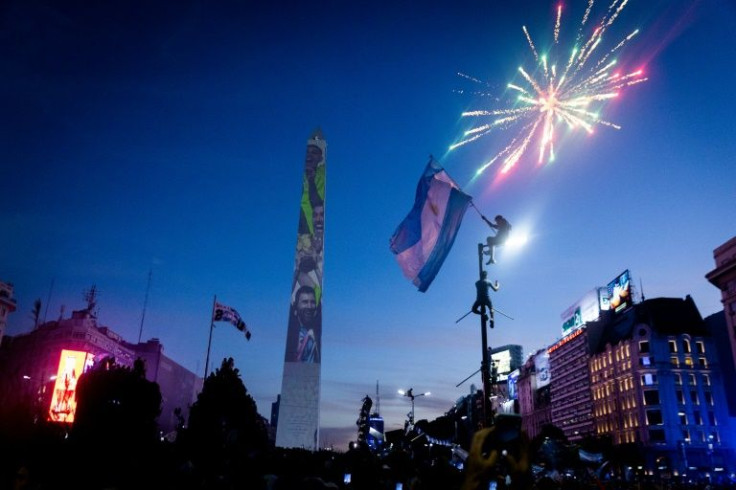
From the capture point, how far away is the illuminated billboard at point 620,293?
9706cm

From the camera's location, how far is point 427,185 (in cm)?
1423

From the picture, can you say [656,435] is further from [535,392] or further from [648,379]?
[535,392]

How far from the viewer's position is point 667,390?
86.1 m

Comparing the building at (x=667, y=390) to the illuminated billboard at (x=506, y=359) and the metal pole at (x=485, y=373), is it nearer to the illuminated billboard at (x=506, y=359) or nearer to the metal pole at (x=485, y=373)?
the illuminated billboard at (x=506, y=359)

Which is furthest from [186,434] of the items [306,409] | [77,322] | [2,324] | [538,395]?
[538,395]

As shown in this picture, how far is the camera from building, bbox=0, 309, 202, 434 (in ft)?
227

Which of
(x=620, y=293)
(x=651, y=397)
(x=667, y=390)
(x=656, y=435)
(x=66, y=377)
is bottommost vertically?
(x=656, y=435)

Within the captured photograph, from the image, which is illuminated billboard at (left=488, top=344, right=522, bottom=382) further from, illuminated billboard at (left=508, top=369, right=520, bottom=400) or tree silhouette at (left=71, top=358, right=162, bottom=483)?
tree silhouette at (left=71, top=358, right=162, bottom=483)

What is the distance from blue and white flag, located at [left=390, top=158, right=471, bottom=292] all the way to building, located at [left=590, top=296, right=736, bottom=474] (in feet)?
271

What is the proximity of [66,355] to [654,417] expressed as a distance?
85417mm

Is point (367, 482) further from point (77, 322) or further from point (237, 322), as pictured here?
point (77, 322)

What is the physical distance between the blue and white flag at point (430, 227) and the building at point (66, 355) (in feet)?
105

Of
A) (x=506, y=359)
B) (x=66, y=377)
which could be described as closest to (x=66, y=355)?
(x=66, y=377)

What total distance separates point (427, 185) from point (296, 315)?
3261 inches
